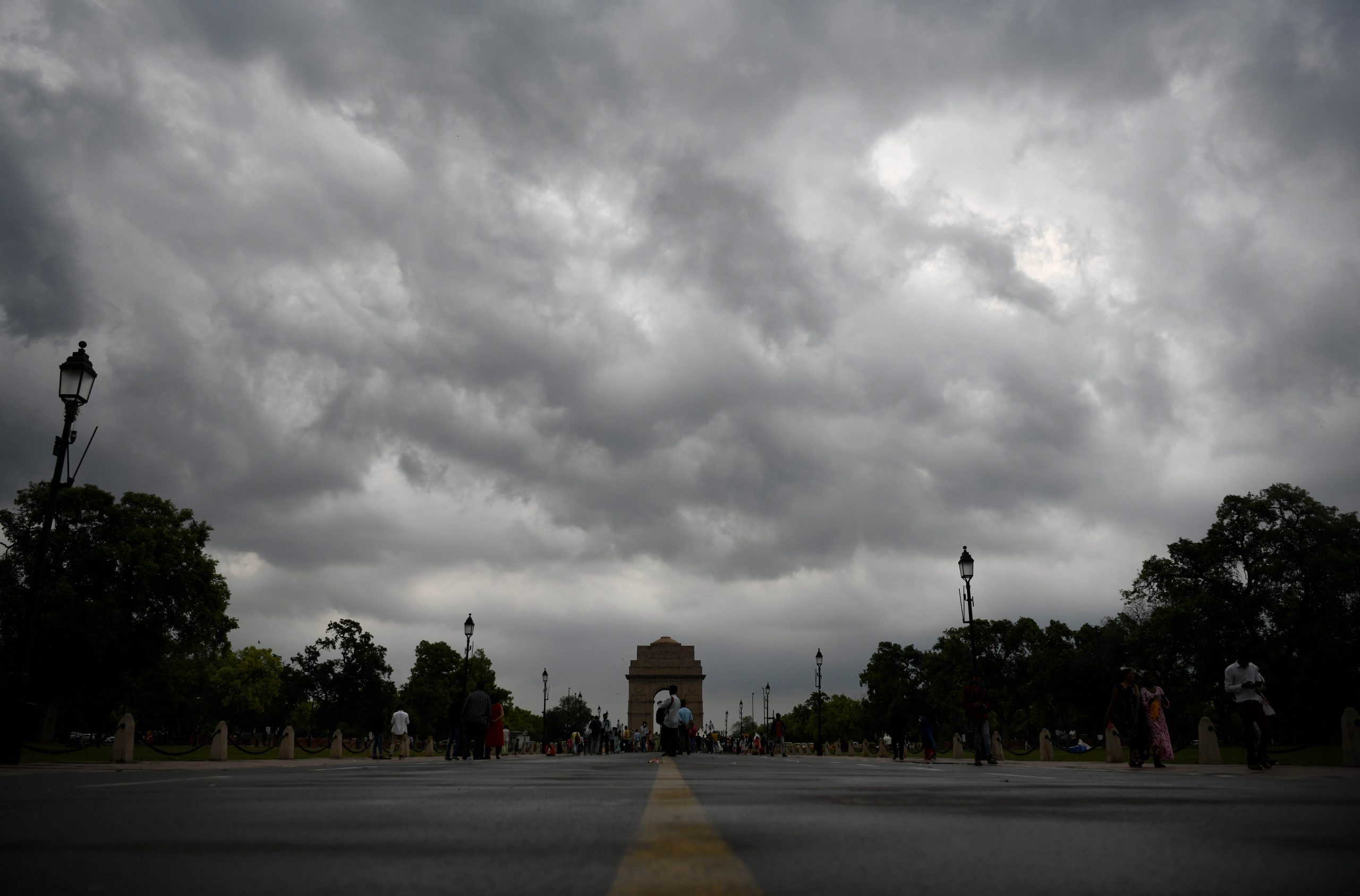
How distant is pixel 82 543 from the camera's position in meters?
42.2

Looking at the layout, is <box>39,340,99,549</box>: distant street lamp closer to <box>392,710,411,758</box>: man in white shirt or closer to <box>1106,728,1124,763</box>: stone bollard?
<box>392,710,411,758</box>: man in white shirt

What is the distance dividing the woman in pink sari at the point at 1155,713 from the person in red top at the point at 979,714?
12.3ft

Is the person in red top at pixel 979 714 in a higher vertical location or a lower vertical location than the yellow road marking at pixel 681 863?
lower

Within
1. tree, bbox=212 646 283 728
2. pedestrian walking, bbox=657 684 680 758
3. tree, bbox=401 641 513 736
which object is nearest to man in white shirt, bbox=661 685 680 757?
pedestrian walking, bbox=657 684 680 758

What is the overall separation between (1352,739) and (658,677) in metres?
94.5

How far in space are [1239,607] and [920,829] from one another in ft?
157

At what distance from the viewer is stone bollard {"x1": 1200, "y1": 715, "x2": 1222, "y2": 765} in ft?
60.8

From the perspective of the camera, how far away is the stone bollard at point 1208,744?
18.5 meters

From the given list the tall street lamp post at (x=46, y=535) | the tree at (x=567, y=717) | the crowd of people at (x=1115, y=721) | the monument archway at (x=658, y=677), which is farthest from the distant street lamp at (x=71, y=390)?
the tree at (x=567, y=717)

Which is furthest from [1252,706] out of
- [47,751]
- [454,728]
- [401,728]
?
[401,728]

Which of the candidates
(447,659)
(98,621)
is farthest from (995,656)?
(98,621)

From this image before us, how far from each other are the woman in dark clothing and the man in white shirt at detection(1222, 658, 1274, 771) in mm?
2624

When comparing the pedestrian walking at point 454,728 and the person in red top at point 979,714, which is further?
the pedestrian walking at point 454,728

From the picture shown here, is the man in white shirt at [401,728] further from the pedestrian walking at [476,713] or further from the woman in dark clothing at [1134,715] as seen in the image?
the woman in dark clothing at [1134,715]
